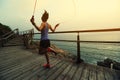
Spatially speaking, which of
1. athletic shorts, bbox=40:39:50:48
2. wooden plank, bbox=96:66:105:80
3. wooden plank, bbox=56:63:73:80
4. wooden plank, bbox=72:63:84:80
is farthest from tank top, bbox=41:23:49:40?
wooden plank, bbox=96:66:105:80

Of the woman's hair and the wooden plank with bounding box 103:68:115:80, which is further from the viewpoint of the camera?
the woman's hair

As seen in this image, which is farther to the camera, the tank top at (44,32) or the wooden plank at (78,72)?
the tank top at (44,32)

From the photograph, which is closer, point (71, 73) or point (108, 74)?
point (108, 74)

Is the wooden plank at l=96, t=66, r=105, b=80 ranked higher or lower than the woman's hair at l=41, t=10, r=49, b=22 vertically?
lower

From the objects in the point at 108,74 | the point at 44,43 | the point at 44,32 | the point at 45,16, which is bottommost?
the point at 108,74

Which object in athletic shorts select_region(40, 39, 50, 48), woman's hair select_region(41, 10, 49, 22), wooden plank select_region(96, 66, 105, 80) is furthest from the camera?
athletic shorts select_region(40, 39, 50, 48)

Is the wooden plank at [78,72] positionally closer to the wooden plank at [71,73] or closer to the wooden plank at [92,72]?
the wooden plank at [71,73]

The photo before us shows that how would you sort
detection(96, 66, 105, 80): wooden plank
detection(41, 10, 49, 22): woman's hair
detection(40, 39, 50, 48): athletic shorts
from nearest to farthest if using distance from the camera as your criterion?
1. detection(96, 66, 105, 80): wooden plank
2. detection(41, 10, 49, 22): woman's hair
3. detection(40, 39, 50, 48): athletic shorts

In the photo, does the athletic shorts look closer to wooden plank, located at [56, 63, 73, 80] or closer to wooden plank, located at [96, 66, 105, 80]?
wooden plank, located at [56, 63, 73, 80]

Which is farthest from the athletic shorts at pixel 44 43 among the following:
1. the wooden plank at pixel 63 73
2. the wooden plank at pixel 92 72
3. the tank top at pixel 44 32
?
the wooden plank at pixel 92 72

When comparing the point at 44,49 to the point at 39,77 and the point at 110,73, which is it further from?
the point at 110,73

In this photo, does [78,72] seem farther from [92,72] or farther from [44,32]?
[44,32]

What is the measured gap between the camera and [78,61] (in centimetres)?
435

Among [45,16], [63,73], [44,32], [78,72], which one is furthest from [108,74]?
[45,16]
